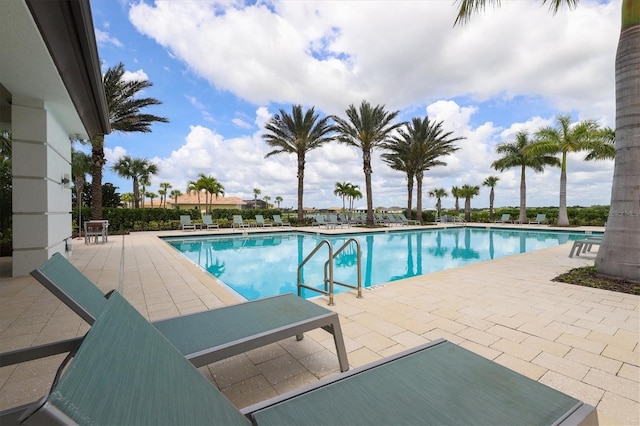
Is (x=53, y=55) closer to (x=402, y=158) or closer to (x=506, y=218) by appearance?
(x=402, y=158)

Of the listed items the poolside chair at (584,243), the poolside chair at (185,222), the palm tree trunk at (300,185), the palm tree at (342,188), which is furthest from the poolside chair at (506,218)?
the palm tree at (342,188)

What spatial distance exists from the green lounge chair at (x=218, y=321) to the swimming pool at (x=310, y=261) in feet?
10.8

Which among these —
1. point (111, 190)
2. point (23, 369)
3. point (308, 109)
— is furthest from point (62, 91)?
point (111, 190)

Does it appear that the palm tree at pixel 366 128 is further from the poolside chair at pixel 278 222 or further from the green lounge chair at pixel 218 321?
the green lounge chair at pixel 218 321

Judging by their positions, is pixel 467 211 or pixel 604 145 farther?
pixel 467 211

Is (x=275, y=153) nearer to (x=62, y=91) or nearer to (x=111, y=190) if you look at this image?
(x=62, y=91)

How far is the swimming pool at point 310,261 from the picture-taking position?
7.86 metres

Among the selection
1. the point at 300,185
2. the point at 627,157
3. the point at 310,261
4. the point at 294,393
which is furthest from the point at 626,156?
the point at 300,185

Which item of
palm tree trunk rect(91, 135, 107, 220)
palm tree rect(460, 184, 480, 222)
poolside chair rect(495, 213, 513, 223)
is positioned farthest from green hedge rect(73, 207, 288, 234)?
palm tree rect(460, 184, 480, 222)

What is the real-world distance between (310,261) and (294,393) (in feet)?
29.2

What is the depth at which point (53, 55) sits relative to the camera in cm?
430

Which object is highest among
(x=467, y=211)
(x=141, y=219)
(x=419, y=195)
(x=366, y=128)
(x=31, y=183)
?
(x=366, y=128)

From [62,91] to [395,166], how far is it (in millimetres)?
24307

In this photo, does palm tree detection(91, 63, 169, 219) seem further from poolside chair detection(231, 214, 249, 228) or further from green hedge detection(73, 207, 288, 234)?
poolside chair detection(231, 214, 249, 228)
